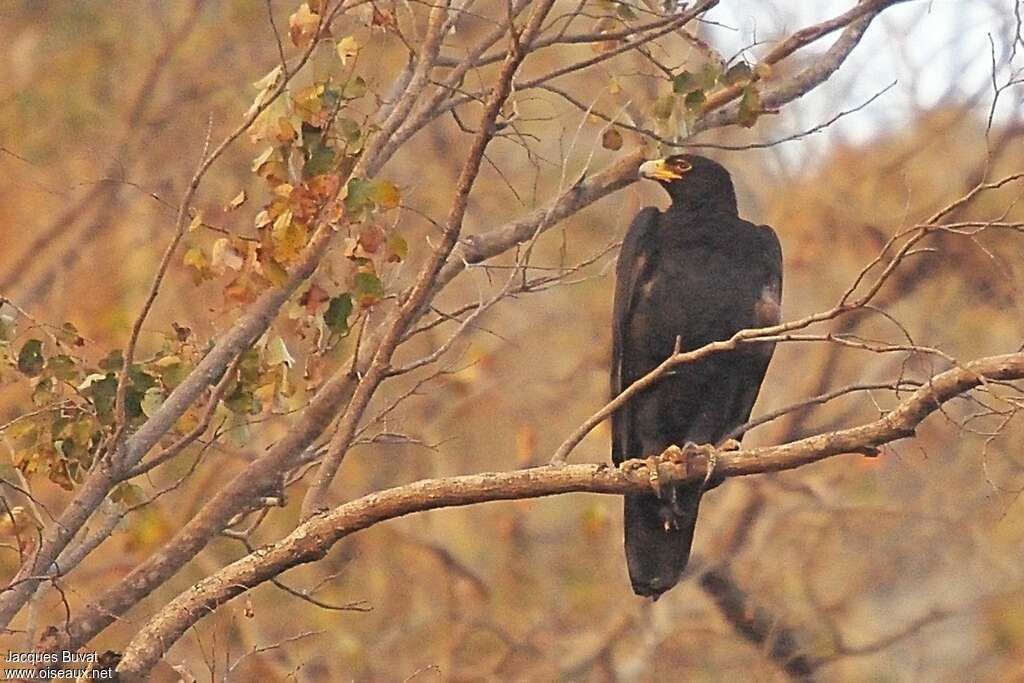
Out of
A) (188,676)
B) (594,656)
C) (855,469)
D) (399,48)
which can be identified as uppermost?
(399,48)

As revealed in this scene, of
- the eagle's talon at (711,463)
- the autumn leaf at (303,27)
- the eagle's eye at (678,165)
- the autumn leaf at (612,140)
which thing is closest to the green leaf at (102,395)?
the autumn leaf at (303,27)

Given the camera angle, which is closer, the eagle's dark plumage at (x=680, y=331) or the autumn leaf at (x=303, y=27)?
the autumn leaf at (x=303, y=27)

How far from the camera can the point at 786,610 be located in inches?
335

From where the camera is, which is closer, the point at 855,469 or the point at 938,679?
the point at 855,469

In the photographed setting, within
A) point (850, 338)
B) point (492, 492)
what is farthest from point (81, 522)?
point (850, 338)

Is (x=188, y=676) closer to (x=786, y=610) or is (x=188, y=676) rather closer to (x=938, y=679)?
(x=786, y=610)

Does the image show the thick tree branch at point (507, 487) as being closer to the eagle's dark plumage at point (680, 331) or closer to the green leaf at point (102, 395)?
the green leaf at point (102, 395)

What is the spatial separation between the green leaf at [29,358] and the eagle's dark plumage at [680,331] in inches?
75.8

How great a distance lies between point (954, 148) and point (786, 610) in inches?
112

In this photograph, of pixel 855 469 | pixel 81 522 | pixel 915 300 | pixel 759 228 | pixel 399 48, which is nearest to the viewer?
pixel 81 522

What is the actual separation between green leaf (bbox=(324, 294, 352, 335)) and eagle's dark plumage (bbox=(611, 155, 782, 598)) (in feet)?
4.10

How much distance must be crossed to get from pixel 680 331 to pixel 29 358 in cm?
203

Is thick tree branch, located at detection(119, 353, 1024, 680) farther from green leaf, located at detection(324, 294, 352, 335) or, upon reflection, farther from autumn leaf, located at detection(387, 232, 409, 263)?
autumn leaf, located at detection(387, 232, 409, 263)

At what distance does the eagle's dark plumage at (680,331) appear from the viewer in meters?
5.52
